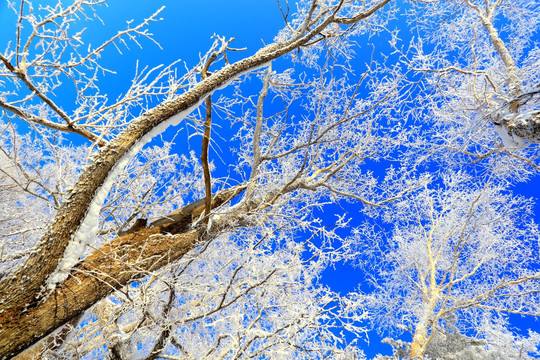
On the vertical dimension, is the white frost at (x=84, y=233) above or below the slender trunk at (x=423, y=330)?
above

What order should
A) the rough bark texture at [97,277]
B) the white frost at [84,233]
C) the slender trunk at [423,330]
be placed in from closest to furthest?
1. the rough bark texture at [97,277]
2. the white frost at [84,233]
3. the slender trunk at [423,330]

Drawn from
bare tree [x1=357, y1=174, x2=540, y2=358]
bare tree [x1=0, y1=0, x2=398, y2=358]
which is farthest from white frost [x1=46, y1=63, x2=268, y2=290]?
bare tree [x1=357, y1=174, x2=540, y2=358]

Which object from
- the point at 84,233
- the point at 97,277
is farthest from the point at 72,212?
the point at 97,277

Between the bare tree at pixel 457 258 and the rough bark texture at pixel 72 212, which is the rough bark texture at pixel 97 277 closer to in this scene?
the rough bark texture at pixel 72 212

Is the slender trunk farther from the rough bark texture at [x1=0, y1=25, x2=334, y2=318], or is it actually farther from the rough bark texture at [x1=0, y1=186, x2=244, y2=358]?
the rough bark texture at [x1=0, y1=25, x2=334, y2=318]

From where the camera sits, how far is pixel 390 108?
4516 millimetres

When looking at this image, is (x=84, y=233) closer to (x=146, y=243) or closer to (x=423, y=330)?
(x=146, y=243)

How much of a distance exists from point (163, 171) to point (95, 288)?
3989 mm

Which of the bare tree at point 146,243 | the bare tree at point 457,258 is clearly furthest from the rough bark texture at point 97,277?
the bare tree at point 457,258

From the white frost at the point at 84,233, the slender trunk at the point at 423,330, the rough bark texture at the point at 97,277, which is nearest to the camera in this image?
the rough bark texture at the point at 97,277

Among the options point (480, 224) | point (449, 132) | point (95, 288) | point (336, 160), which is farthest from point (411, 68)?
point (95, 288)

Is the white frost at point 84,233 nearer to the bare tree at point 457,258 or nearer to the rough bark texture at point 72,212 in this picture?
the rough bark texture at point 72,212

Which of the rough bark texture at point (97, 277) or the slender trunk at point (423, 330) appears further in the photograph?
the slender trunk at point (423, 330)

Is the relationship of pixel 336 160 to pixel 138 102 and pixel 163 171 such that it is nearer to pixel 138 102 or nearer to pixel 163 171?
pixel 138 102
